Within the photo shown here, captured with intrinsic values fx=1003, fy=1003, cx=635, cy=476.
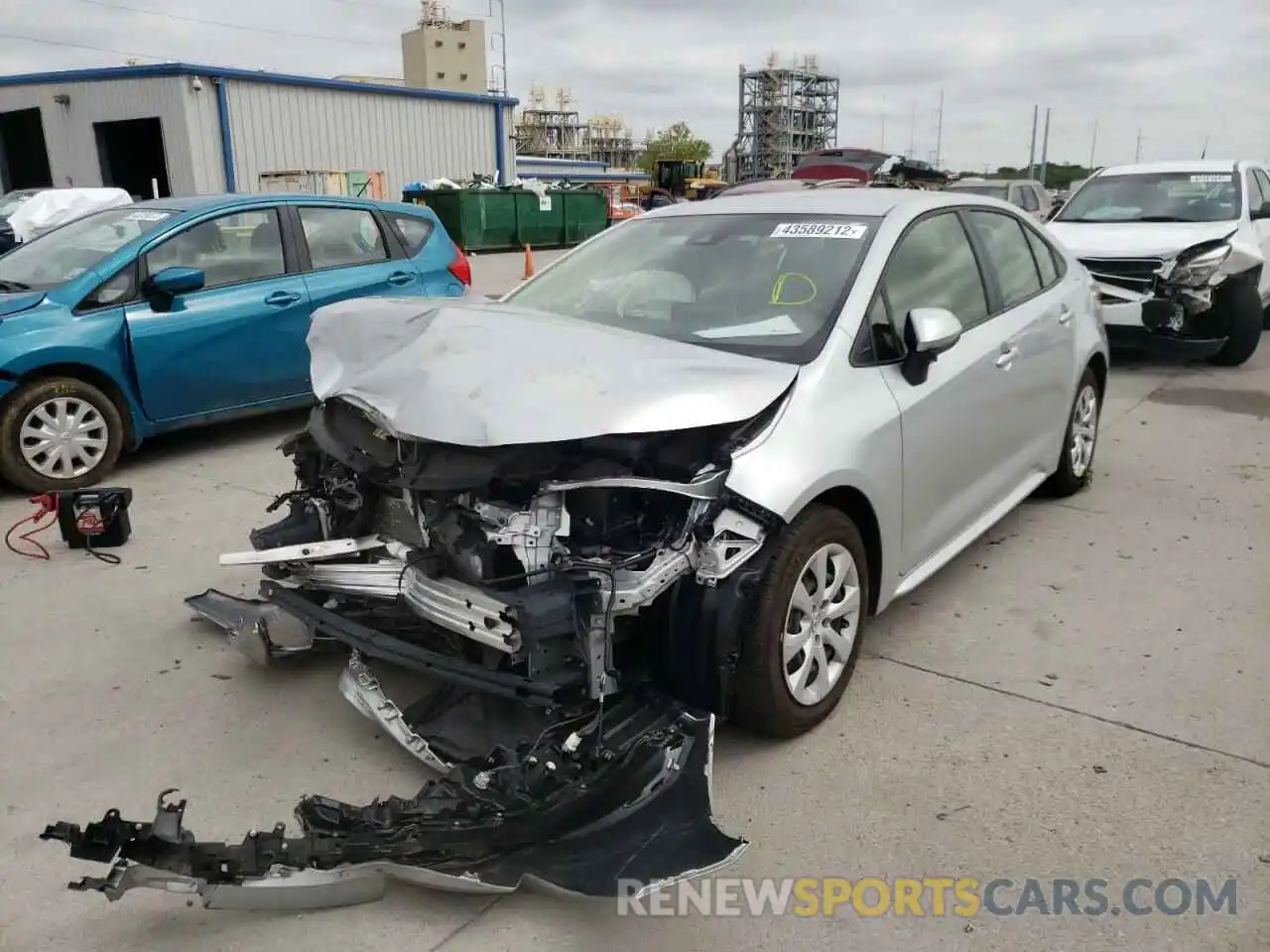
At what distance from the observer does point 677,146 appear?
412 feet

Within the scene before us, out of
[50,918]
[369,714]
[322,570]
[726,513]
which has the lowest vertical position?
[50,918]

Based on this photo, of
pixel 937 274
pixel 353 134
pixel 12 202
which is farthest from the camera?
pixel 353 134

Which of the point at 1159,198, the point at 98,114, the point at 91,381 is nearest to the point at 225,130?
the point at 98,114

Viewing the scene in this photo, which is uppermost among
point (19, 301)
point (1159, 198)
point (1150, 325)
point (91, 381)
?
point (1159, 198)

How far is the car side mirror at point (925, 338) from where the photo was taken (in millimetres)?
3291

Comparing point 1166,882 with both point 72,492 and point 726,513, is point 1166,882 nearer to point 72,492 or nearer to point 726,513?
point 726,513

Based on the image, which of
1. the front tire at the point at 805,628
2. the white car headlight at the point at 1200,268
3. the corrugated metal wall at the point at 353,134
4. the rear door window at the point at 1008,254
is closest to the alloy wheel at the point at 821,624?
the front tire at the point at 805,628

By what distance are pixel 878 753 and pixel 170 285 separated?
4.80 m

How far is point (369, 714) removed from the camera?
9.96ft

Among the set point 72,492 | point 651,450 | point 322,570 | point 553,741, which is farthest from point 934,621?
point 72,492

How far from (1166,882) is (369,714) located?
2232mm

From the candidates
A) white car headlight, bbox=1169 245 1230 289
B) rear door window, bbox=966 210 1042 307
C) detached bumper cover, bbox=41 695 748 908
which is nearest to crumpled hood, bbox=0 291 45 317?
detached bumper cover, bbox=41 695 748 908

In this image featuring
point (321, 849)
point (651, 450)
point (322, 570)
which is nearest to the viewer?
point (321, 849)

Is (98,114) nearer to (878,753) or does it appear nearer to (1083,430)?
(1083,430)
